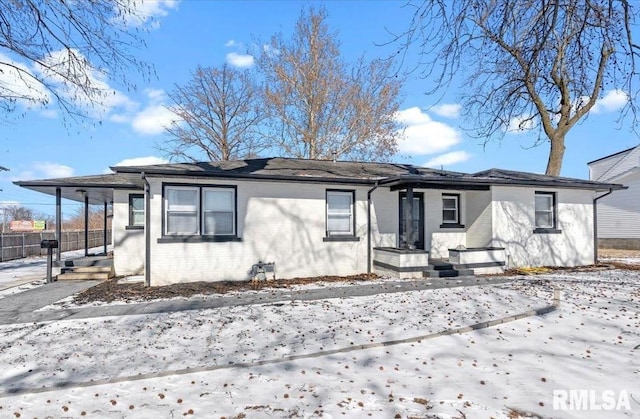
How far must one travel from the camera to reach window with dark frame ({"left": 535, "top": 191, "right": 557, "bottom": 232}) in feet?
42.0

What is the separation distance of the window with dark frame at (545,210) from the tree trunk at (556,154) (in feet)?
17.0

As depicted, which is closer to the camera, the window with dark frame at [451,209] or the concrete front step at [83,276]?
the concrete front step at [83,276]

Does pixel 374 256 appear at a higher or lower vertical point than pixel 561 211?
lower

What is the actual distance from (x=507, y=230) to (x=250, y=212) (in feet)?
26.6

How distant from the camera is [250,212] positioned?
10.4m

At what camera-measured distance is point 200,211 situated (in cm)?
994

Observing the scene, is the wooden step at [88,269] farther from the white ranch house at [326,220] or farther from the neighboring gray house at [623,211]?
the neighboring gray house at [623,211]

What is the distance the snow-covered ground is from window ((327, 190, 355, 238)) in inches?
172

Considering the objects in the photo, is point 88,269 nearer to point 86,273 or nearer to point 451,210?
point 86,273

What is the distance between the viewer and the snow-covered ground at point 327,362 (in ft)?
11.3

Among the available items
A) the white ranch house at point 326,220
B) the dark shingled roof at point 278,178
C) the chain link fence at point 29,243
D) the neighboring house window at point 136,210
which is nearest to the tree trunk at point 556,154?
the white ranch house at point 326,220

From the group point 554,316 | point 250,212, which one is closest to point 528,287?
point 554,316

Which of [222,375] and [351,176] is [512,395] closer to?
[222,375]
